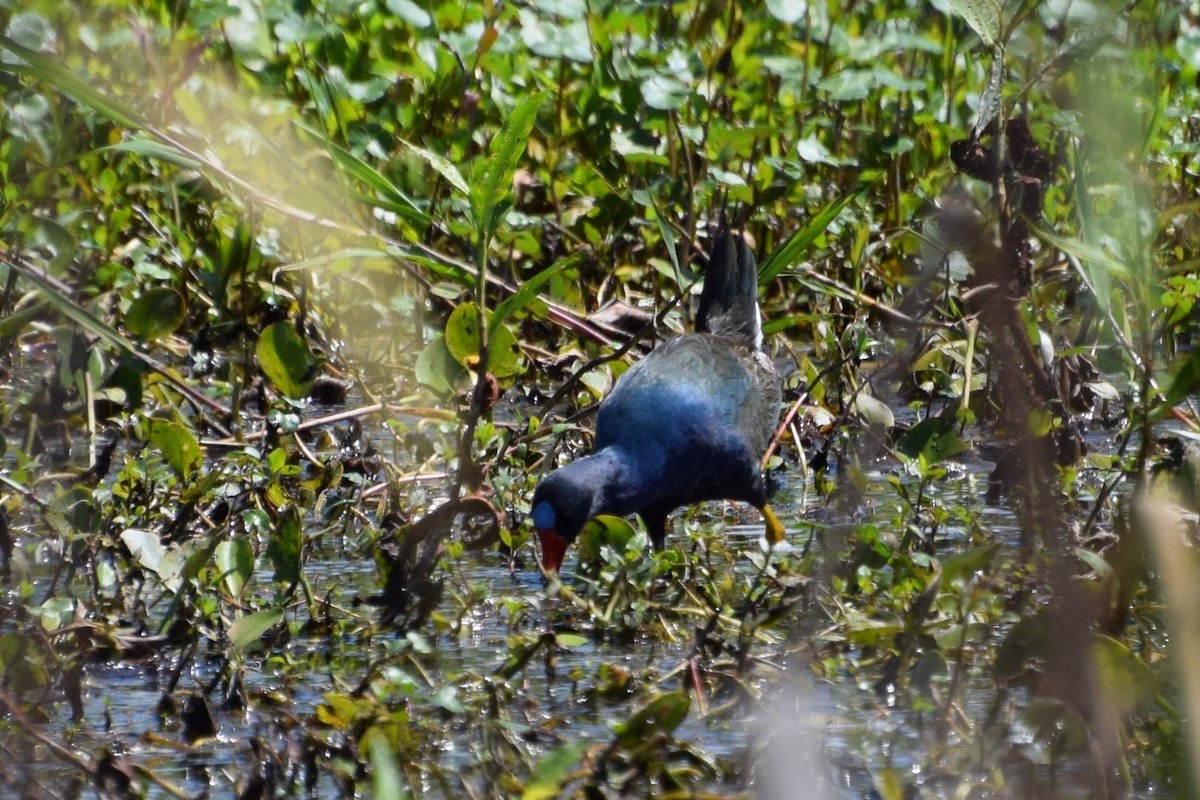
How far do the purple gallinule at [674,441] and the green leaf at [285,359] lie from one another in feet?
1.89

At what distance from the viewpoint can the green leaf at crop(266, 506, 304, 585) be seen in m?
2.84

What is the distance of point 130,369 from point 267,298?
41.3 inches

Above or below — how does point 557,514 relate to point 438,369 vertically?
below

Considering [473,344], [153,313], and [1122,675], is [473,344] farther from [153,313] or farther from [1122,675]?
[1122,675]

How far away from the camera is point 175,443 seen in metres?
3.19

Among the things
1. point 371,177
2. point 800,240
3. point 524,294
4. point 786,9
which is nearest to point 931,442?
point 800,240

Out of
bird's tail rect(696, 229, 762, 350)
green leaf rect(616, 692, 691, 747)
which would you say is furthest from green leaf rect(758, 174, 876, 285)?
green leaf rect(616, 692, 691, 747)

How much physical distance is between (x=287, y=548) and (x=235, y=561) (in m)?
0.09

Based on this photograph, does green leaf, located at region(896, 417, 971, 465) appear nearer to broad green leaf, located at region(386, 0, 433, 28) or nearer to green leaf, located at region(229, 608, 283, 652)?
green leaf, located at region(229, 608, 283, 652)

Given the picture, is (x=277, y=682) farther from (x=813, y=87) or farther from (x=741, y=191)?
(x=813, y=87)

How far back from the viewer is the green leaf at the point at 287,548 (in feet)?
9.30

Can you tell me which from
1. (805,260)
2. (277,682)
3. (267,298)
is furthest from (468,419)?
(805,260)

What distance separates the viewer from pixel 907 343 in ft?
3.46

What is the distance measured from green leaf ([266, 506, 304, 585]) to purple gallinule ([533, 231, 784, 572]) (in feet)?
1.98
